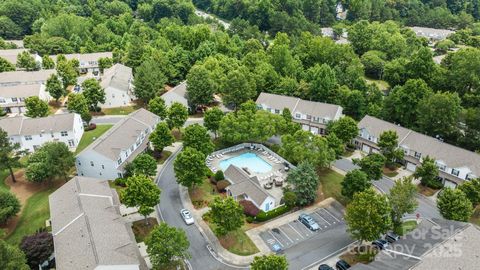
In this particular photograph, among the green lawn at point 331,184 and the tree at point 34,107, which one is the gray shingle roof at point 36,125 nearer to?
the tree at point 34,107

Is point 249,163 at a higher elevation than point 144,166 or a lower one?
lower

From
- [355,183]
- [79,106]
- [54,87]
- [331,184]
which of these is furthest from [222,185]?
[54,87]

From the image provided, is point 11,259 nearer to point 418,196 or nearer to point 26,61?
point 418,196

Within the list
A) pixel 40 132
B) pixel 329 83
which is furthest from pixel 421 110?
pixel 40 132

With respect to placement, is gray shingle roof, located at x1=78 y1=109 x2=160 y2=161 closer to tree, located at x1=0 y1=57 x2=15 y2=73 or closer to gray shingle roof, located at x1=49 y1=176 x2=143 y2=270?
gray shingle roof, located at x1=49 y1=176 x2=143 y2=270

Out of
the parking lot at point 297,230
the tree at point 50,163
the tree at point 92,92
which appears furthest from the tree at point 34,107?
the parking lot at point 297,230

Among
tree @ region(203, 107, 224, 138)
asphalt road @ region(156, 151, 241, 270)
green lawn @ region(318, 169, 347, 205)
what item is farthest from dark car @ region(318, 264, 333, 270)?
tree @ region(203, 107, 224, 138)
